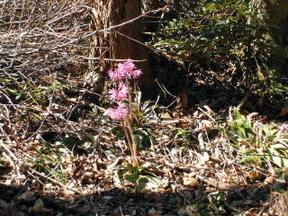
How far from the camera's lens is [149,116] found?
4945mm

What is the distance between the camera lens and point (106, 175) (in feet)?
13.7

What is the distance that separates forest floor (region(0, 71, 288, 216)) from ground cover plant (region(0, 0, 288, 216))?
0.01 m

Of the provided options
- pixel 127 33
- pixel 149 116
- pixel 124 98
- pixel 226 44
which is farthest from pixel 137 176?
pixel 226 44

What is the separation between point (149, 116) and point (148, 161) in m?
0.68

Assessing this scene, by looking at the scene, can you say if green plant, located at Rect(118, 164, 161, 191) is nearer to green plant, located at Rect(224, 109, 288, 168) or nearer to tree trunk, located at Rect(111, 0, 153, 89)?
green plant, located at Rect(224, 109, 288, 168)

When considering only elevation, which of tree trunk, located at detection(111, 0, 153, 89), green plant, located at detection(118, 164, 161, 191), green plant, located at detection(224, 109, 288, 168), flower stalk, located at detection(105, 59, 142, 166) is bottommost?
green plant, located at detection(118, 164, 161, 191)

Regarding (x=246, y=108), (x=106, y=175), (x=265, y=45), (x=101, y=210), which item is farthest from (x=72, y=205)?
(x=265, y=45)

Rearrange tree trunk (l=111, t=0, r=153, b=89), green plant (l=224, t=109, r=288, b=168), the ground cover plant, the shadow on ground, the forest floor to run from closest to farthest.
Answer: the shadow on ground
the forest floor
the ground cover plant
green plant (l=224, t=109, r=288, b=168)
tree trunk (l=111, t=0, r=153, b=89)

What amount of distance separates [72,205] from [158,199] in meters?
0.60

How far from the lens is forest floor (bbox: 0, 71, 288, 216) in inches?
151

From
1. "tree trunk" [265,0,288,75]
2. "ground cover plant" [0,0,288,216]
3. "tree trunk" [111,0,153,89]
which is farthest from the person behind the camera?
"tree trunk" [265,0,288,75]

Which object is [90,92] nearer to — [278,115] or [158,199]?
[158,199]

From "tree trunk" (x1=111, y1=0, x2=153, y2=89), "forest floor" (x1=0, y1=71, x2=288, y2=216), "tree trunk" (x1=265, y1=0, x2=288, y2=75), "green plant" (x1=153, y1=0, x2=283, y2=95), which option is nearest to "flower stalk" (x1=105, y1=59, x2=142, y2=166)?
"forest floor" (x1=0, y1=71, x2=288, y2=216)

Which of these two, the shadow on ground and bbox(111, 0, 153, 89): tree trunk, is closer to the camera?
the shadow on ground
